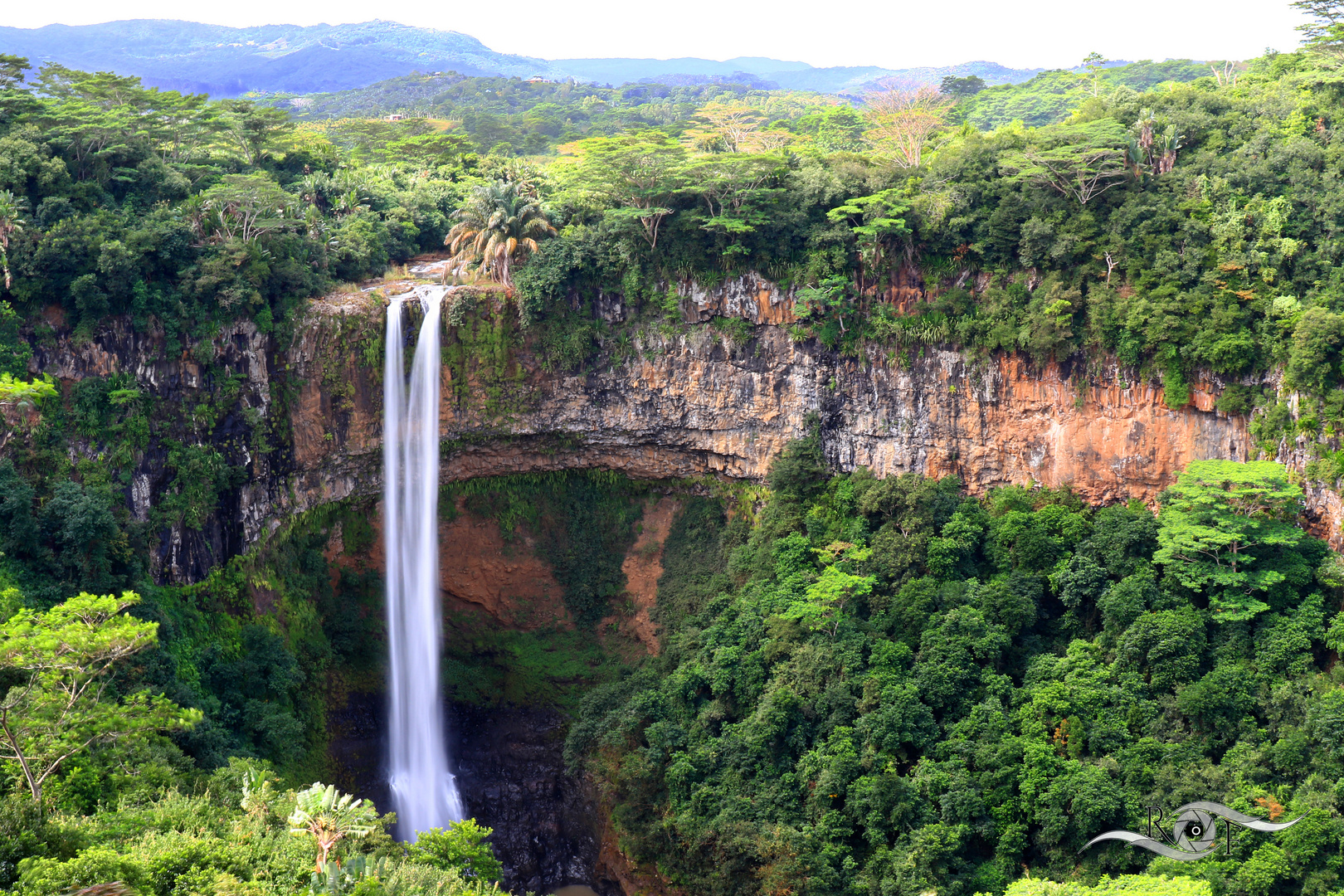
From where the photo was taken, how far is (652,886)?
78.3 feet

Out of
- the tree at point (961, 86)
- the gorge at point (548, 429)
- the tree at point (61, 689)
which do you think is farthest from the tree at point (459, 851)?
the tree at point (961, 86)

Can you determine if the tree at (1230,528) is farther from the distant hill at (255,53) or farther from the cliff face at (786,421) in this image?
the distant hill at (255,53)

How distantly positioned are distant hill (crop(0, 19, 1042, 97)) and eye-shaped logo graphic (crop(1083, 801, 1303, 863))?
10034 cm

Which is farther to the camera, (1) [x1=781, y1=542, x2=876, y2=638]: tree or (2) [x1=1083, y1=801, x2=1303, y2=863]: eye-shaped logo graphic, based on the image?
(1) [x1=781, y1=542, x2=876, y2=638]: tree

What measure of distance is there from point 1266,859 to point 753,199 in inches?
727

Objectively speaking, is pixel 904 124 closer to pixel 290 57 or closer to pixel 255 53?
pixel 290 57

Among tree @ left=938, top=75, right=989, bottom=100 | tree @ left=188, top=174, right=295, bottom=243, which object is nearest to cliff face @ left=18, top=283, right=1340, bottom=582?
tree @ left=188, top=174, right=295, bottom=243

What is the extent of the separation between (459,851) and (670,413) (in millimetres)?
15233

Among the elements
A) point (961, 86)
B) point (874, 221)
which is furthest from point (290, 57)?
point (874, 221)

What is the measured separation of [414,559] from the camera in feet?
90.5

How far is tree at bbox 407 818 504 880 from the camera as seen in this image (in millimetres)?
16047

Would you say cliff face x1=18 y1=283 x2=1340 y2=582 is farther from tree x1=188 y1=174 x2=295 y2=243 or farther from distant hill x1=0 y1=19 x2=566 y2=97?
distant hill x1=0 y1=19 x2=566 y2=97

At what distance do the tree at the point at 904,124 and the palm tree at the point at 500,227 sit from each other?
1031 cm

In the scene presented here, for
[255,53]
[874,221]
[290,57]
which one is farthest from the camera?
[255,53]
